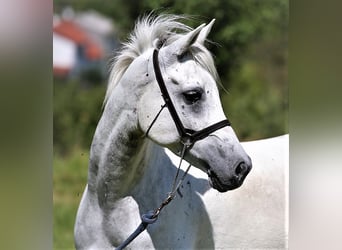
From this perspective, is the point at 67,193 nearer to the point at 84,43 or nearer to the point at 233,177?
the point at 84,43

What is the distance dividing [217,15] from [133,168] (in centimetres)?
251

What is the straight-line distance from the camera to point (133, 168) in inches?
75.6

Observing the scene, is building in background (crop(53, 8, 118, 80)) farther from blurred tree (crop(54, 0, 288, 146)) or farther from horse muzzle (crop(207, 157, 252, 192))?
horse muzzle (crop(207, 157, 252, 192))

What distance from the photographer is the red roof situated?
5.81 metres

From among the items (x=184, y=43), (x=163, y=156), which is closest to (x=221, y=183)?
(x=163, y=156)

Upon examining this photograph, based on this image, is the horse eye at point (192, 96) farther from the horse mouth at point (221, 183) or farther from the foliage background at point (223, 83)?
the foliage background at point (223, 83)

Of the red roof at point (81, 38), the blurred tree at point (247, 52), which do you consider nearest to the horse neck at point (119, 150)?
the blurred tree at point (247, 52)

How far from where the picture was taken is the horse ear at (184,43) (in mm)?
1777

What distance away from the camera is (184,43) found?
1.79 meters

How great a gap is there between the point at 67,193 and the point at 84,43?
1.98 metres

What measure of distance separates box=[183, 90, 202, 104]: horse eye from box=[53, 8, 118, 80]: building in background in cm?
409
